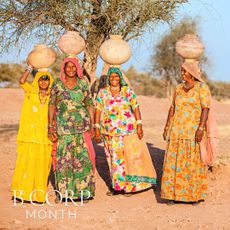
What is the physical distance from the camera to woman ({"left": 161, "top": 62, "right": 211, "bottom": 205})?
6855 millimetres

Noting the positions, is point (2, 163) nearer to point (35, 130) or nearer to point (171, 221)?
point (35, 130)

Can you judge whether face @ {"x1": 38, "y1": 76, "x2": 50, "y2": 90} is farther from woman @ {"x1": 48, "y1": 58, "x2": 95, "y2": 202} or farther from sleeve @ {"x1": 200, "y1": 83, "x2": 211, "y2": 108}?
sleeve @ {"x1": 200, "y1": 83, "x2": 211, "y2": 108}

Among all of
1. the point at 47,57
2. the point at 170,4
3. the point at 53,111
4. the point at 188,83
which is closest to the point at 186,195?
the point at 188,83

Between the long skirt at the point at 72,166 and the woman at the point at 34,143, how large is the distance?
0.75ft

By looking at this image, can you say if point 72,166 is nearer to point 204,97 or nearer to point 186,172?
point 186,172

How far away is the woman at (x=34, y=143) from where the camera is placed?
7148 mm

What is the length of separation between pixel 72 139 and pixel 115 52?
4.36 feet

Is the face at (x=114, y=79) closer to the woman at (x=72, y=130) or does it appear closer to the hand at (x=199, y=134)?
the woman at (x=72, y=130)

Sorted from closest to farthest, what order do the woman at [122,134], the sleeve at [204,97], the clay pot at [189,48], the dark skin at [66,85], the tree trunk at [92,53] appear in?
the sleeve at [204,97] → the dark skin at [66,85] → the clay pot at [189,48] → the woman at [122,134] → the tree trunk at [92,53]

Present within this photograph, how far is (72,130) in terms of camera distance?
22.9 ft

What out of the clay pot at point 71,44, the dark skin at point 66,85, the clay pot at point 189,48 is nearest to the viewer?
the dark skin at point 66,85

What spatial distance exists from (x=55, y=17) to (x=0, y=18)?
980 millimetres

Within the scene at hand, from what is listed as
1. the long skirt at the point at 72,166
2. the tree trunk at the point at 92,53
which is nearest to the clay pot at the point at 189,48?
the long skirt at the point at 72,166

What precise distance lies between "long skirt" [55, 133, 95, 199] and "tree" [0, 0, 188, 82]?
82.0 inches
